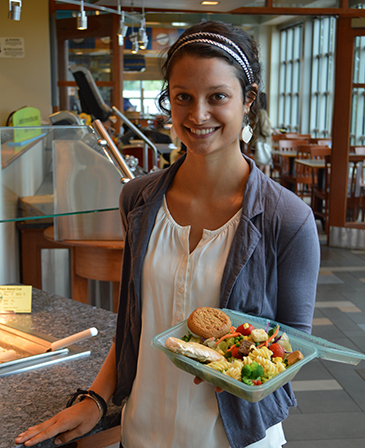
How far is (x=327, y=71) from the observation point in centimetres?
1400

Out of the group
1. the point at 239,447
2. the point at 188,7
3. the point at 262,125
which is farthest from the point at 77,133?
the point at 262,125

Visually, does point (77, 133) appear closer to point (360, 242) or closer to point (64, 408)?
point (64, 408)

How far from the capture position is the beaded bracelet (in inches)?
45.1

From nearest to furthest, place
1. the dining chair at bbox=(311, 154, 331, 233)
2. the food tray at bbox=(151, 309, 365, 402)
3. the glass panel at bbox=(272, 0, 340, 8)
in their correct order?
1. the food tray at bbox=(151, 309, 365, 402)
2. the glass panel at bbox=(272, 0, 340, 8)
3. the dining chair at bbox=(311, 154, 331, 233)

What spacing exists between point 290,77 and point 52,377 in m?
16.3

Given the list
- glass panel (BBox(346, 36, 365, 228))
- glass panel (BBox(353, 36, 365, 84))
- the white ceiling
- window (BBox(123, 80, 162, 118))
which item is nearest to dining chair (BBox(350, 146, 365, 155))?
glass panel (BBox(346, 36, 365, 228))

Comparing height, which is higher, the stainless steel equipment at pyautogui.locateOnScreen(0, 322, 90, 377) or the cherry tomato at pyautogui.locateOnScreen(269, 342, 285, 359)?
the cherry tomato at pyautogui.locateOnScreen(269, 342, 285, 359)

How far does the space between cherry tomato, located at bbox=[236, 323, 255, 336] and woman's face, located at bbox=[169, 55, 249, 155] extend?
34cm

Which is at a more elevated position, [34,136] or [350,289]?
[34,136]

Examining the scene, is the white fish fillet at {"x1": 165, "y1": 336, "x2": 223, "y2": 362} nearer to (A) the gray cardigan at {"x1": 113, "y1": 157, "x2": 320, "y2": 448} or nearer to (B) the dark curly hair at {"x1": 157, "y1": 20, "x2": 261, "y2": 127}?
(A) the gray cardigan at {"x1": 113, "y1": 157, "x2": 320, "y2": 448}

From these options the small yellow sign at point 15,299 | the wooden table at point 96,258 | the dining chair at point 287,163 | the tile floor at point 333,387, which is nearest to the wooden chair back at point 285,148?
the dining chair at point 287,163

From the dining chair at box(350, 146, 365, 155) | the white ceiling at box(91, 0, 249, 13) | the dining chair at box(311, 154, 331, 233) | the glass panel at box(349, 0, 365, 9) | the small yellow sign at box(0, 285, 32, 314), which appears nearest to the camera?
the small yellow sign at box(0, 285, 32, 314)

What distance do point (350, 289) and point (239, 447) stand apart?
4.20 m

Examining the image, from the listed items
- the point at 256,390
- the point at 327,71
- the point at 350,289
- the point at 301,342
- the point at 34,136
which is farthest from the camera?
the point at 327,71
